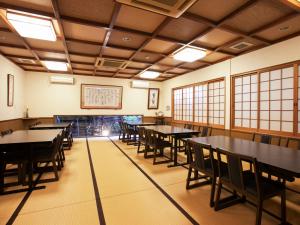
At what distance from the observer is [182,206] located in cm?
212

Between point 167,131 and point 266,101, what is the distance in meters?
2.40

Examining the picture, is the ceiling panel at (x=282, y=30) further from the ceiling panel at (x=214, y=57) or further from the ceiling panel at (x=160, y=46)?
the ceiling panel at (x=160, y=46)

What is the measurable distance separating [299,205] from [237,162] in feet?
4.27

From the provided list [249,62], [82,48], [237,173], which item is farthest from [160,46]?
[237,173]

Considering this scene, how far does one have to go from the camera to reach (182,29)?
3.10 m

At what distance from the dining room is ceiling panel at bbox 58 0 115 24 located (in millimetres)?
15

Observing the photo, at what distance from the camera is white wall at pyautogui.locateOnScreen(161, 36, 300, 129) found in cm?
343

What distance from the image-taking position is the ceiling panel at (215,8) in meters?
2.34

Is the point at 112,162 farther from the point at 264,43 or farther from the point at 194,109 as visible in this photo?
the point at 264,43

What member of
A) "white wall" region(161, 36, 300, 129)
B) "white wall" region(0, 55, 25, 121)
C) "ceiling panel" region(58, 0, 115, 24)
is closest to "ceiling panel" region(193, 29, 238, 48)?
"white wall" region(161, 36, 300, 129)

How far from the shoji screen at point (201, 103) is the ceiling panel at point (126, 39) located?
9.70 ft

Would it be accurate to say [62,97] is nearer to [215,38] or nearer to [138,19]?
[138,19]

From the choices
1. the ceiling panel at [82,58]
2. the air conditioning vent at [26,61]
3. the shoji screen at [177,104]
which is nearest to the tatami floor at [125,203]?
the ceiling panel at [82,58]

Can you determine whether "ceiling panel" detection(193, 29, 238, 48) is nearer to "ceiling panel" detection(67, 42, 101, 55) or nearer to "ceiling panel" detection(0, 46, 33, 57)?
"ceiling panel" detection(67, 42, 101, 55)
